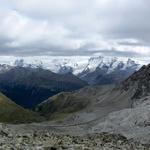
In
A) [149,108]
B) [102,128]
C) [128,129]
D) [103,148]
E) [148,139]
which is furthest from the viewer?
[149,108]

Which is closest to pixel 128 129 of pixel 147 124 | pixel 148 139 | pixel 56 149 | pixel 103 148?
pixel 147 124

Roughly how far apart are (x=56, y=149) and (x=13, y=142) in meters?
→ 5.83

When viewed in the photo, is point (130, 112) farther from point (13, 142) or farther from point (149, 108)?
point (13, 142)

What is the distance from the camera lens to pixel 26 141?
55.2 meters

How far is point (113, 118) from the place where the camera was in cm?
17588

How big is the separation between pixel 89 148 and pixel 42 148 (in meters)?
7.82

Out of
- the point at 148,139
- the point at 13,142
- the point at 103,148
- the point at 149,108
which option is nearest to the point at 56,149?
the point at 13,142

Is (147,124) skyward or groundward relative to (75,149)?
groundward

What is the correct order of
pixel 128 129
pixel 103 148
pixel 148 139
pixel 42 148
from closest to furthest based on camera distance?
pixel 42 148
pixel 103 148
pixel 148 139
pixel 128 129

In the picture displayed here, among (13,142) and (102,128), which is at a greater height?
(13,142)

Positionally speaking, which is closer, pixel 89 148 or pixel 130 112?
pixel 89 148

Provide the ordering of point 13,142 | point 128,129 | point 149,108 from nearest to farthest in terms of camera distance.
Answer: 1. point 13,142
2. point 128,129
3. point 149,108

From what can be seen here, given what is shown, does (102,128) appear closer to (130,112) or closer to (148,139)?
(130,112)

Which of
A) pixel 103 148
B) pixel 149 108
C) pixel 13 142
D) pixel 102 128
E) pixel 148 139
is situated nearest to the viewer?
pixel 13 142
